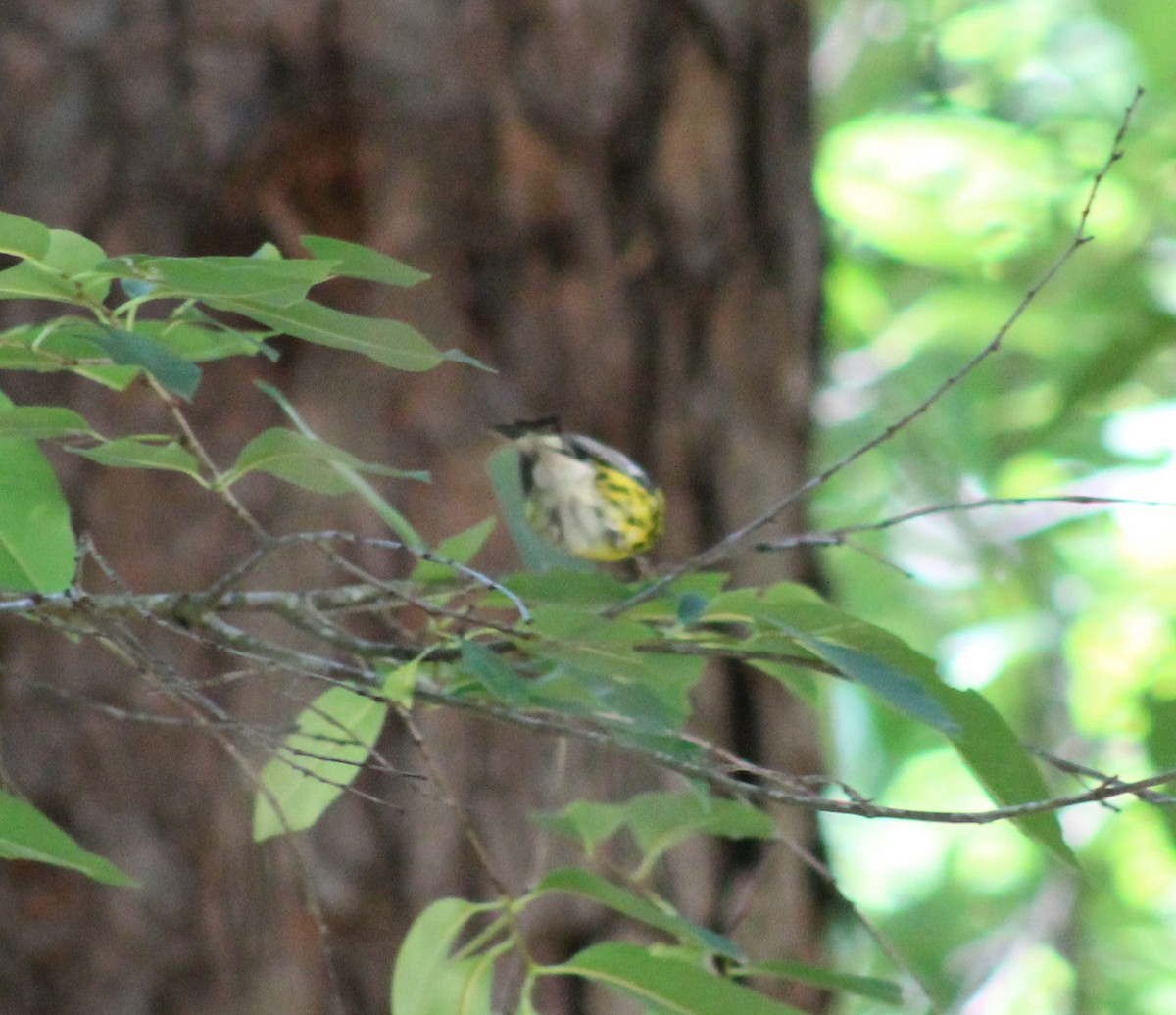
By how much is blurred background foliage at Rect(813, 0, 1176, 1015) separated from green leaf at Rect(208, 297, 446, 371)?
125cm

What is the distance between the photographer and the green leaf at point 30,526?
1.65ft

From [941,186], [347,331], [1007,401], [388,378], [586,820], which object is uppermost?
[941,186]

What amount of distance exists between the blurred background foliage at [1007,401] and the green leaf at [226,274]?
1.33 meters

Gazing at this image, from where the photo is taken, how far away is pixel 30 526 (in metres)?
0.51

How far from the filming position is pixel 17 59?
112cm

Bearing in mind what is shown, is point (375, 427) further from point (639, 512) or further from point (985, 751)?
point (985, 751)

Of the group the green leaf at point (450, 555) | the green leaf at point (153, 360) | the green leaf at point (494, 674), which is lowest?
the green leaf at point (494, 674)

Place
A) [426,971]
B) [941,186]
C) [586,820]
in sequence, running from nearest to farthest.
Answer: [426,971], [586,820], [941,186]

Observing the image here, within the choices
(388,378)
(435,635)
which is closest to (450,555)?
(435,635)

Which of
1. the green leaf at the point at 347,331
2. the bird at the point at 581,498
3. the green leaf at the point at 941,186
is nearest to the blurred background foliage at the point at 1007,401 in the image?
the green leaf at the point at 941,186

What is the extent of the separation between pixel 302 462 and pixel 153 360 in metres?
0.16

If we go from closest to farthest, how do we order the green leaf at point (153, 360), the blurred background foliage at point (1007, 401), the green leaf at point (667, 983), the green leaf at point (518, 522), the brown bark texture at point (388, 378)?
the green leaf at point (153, 360)
the green leaf at point (667, 983)
the green leaf at point (518, 522)
the brown bark texture at point (388, 378)
the blurred background foliage at point (1007, 401)

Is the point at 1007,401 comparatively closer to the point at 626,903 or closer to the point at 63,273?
the point at 626,903

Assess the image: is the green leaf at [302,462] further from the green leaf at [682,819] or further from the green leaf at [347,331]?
the green leaf at [682,819]
